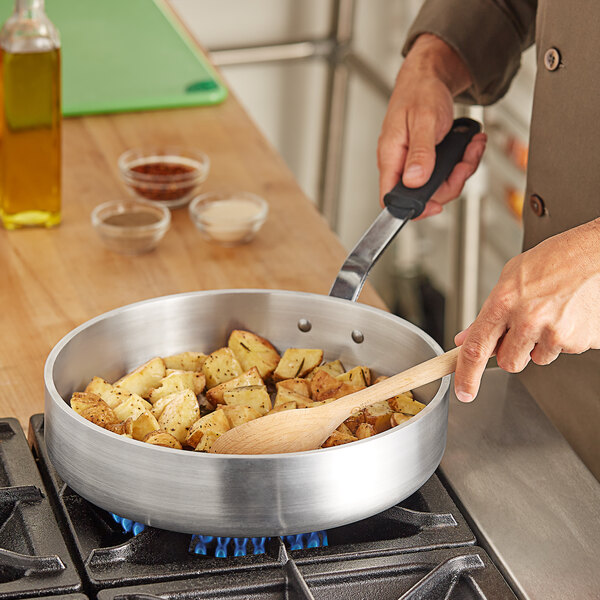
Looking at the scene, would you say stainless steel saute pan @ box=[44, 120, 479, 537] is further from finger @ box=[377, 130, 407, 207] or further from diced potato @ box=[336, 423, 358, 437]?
finger @ box=[377, 130, 407, 207]

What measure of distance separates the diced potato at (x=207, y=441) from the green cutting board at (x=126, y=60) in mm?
1156

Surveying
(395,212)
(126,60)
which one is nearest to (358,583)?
(395,212)

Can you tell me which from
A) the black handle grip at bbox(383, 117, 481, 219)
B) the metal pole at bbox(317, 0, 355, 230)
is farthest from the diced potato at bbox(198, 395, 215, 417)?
the metal pole at bbox(317, 0, 355, 230)

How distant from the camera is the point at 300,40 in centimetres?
319

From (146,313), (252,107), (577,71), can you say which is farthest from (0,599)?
(252,107)

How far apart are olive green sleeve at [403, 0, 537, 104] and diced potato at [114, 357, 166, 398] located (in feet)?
2.29

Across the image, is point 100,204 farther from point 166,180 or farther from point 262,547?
point 262,547

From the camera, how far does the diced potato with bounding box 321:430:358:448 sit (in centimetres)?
88

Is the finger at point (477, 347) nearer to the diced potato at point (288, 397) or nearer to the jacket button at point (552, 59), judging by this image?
the diced potato at point (288, 397)

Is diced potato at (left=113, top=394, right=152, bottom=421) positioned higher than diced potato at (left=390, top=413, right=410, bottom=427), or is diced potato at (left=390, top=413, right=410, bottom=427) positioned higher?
diced potato at (left=390, top=413, right=410, bottom=427)

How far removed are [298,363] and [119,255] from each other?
519mm

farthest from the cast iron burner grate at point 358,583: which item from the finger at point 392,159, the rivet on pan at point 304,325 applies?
the finger at point 392,159

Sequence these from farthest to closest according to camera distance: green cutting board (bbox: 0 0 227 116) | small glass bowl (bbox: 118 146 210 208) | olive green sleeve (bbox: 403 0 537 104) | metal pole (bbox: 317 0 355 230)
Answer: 1. metal pole (bbox: 317 0 355 230)
2. green cutting board (bbox: 0 0 227 116)
3. small glass bowl (bbox: 118 146 210 208)
4. olive green sleeve (bbox: 403 0 537 104)

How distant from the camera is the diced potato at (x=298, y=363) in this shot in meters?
1.04
